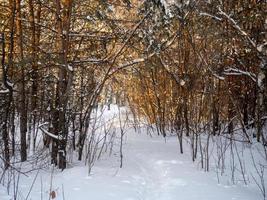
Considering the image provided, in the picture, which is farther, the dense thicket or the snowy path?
the dense thicket

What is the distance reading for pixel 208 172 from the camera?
7.34m

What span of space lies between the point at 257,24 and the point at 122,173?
6.01m

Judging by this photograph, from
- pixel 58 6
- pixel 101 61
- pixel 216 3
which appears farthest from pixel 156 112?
pixel 58 6

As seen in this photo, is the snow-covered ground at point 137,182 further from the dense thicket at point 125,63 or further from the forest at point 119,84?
the dense thicket at point 125,63

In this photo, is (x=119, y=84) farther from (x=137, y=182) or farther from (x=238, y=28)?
(x=137, y=182)

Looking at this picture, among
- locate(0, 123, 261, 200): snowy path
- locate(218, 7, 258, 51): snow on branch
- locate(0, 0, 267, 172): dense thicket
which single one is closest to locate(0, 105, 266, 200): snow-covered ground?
locate(0, 123, 261, 200): snowy path

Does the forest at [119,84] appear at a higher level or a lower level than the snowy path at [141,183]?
higher

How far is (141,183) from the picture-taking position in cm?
679

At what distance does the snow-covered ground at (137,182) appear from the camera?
5898 mm

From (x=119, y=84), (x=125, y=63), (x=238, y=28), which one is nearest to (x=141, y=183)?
(x=125, y=63)

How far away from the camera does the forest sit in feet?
23.5

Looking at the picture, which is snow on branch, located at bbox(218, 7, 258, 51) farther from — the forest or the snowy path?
the snowy path

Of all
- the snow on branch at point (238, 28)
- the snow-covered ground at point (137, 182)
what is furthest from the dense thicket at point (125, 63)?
the snow-covered ground at point (137, 182)

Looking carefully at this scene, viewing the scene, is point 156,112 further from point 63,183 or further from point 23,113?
point 63,183
